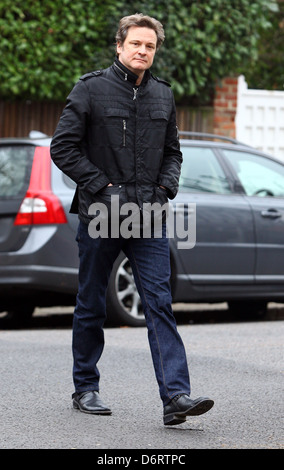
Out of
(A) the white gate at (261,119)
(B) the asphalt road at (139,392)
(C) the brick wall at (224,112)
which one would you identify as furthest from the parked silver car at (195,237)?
(A) the white gate at (261,119)

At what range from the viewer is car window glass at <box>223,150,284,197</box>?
9.90 m

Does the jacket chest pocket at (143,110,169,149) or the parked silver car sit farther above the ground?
the jacket chest pocket at (143,110,169,149)

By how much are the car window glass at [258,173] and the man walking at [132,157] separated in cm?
457

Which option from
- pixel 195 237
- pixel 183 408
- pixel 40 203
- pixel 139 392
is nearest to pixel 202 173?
pixel 195 237

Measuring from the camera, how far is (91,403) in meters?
5.46

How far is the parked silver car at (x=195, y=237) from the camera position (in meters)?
8.65

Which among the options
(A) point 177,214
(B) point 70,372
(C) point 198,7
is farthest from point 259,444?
(C) point 198,7

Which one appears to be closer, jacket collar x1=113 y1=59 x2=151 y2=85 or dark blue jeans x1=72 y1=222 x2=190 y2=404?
dark blue jeans x1=72 y1=222 x2=190 y2=404

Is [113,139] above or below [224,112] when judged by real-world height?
below

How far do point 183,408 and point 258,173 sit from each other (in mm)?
5266

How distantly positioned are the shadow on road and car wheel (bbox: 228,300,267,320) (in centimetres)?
6

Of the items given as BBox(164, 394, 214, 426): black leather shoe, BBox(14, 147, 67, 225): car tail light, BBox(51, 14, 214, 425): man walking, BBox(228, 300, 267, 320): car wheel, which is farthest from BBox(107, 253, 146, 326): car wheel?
BBox(164, 394, 214, 426): black leather shoe

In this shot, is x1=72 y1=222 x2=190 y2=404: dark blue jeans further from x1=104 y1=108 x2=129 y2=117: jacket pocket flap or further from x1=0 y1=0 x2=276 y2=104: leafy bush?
x1=0 y1=0 x2=276 y2=104: leafy bush

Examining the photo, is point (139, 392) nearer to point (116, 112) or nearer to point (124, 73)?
point (116, 112)
